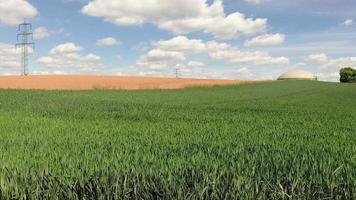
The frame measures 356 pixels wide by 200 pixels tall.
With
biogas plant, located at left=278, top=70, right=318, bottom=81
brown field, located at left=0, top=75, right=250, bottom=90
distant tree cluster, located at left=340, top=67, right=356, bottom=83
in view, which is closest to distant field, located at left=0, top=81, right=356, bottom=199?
brown field, located at left=0, top=75, right=250, bottom=90

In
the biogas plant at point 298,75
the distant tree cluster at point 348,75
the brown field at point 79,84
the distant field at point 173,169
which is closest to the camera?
the distant field at point 173,169

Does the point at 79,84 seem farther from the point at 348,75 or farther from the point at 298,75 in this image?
the point at 298,75

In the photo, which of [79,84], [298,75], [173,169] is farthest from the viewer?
[298,75]

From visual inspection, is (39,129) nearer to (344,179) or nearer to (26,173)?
(26,173)

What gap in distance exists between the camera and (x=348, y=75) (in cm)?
8494

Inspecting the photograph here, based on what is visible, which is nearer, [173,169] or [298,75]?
[173,169]

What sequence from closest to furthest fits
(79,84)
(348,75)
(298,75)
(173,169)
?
(173,169)
(79,84)
(348,75)
(298,75)

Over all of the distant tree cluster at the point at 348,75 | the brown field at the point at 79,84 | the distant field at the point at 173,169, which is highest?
the distant tree cluster at the point at 348,75

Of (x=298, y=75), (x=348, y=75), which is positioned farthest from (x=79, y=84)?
(x=298, y=75)

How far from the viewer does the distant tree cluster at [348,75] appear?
8456cm

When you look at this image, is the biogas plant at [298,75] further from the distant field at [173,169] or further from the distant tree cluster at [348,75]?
the distant field at [173,169]

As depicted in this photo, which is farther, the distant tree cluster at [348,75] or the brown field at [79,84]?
the distant tree cluster at [348,75]

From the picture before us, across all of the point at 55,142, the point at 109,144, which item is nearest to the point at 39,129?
the point at 55,142

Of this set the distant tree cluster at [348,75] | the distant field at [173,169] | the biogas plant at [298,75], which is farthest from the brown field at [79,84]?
the biogas plant at [298,75]
